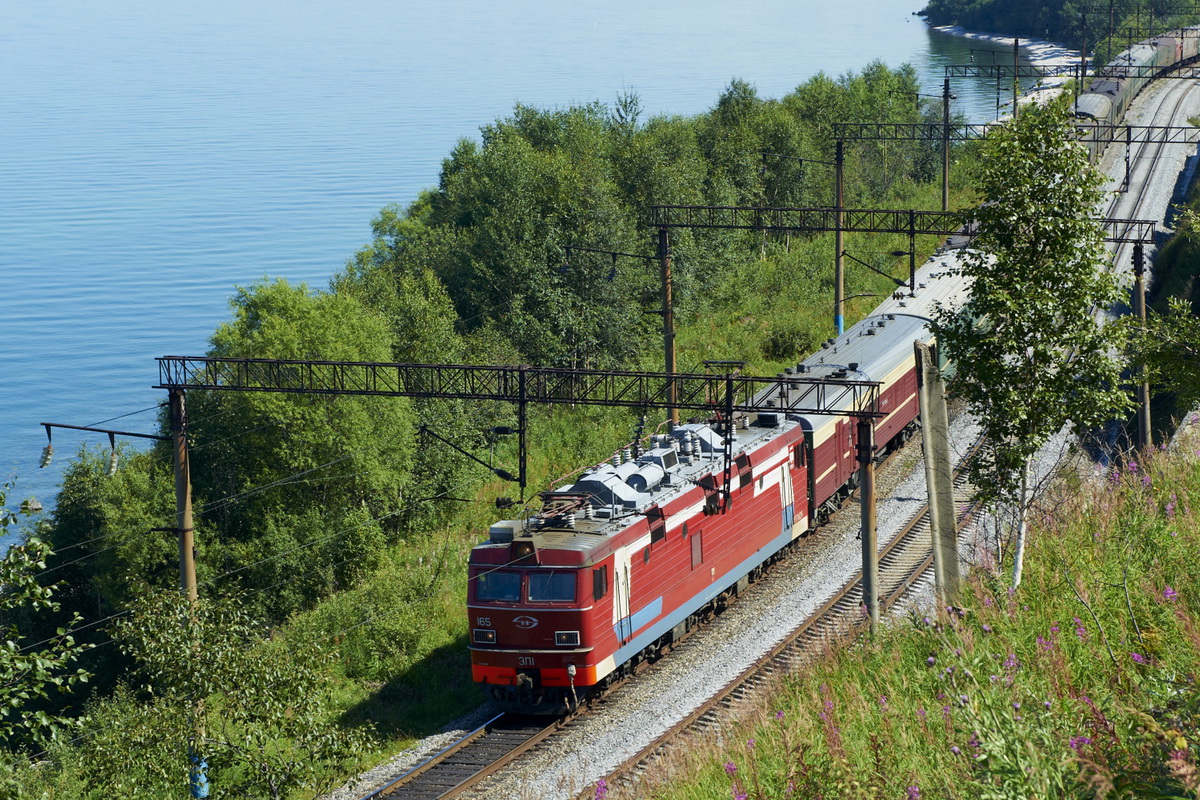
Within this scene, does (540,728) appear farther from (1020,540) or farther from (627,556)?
(1020,540)

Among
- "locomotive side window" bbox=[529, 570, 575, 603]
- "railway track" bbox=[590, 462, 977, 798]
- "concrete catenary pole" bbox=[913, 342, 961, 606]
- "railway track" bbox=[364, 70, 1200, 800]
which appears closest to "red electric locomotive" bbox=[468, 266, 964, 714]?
"locomotive side window" bbox=[529, 570, 575, 603]

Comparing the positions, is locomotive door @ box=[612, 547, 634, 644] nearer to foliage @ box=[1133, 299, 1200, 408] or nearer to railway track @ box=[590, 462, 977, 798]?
railway track @ box=[590, 462, 977, 798]

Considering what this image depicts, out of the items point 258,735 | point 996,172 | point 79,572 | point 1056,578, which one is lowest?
point 79,572

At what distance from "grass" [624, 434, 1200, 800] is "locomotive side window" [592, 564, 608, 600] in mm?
6603

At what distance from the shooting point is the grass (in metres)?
6.60

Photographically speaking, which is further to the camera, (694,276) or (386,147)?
(386,147)

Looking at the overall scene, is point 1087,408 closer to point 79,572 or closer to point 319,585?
point 319,585

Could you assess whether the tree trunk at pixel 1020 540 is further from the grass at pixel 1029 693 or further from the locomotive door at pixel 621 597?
the locomotive door at pixel 621 597

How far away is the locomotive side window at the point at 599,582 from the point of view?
69.4 ft

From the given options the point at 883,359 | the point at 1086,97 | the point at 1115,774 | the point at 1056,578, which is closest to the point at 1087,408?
the point at 1056,578

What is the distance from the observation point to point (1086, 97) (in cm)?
6994

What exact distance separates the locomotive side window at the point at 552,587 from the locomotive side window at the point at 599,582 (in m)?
0.38

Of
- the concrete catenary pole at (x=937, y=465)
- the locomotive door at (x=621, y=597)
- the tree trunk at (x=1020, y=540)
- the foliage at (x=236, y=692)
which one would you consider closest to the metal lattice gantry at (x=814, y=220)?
the locomotive door at (x=621, y=597)

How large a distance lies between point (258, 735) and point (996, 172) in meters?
13.0
